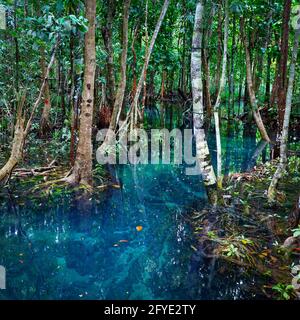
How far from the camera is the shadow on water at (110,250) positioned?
4090 mm

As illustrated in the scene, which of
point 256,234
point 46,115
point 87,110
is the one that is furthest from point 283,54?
point 46,115

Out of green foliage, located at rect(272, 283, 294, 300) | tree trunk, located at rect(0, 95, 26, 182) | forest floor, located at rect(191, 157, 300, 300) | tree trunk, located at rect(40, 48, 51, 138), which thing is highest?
tree trunk, located at rect(40, 48, 51, 138)

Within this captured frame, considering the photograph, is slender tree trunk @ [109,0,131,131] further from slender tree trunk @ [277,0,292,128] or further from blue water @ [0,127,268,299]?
slender tree trunk @ [277,0,292,128]

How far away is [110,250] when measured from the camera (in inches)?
197

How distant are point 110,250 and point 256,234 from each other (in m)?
2.31

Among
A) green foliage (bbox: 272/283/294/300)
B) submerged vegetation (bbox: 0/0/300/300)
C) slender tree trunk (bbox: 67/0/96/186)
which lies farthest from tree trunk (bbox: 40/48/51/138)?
green foliage (bbox: 272/283/294/300)

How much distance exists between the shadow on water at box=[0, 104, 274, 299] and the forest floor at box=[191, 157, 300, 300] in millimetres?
235

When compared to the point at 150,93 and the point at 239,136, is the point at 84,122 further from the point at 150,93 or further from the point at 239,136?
the point at 150,93

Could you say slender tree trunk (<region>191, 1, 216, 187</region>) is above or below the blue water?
above

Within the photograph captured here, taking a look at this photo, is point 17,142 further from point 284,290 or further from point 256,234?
point 284,290

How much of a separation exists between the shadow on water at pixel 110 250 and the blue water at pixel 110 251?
1 cm

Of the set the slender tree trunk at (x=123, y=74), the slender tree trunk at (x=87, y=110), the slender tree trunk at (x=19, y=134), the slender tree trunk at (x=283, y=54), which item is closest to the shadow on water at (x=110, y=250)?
the slender tree trunk at (x=19, y=134)

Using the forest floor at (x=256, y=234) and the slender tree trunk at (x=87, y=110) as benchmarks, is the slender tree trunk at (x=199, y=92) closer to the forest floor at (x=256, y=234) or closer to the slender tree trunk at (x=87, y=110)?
the forest floor at (x=256, y=234)

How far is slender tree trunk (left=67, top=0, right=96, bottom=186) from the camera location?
7.00 m
